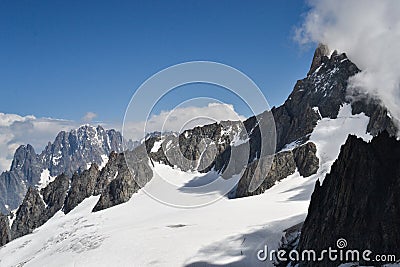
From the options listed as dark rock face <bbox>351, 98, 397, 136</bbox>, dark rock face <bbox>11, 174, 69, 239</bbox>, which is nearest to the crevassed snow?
dark rock face <bbox>351, 98, 397, 136</bbox>

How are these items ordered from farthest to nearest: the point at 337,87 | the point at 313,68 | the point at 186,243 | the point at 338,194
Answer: the point at 313,68
the point at 337,87
the point at 186,243
the point at 338,194

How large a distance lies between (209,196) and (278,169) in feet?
74.7

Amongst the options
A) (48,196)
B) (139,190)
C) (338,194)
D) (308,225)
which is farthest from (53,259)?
(48,196)

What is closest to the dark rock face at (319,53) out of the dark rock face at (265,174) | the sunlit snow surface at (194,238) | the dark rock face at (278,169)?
the dark rock face at (278,169)

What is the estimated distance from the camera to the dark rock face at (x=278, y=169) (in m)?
110

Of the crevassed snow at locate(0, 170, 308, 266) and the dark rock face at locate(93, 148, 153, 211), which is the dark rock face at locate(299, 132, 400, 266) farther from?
the dark rock face at locate(93, 148, 153, 211)

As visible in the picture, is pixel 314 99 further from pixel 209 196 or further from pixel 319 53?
pixel 209 196

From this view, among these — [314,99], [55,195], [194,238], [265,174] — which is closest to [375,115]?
[314,99]

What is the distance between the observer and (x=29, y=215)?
18025cm

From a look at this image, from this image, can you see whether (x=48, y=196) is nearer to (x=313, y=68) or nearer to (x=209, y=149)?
(x=209, y=149)

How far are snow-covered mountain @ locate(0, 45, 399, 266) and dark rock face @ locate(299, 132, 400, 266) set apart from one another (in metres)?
2.20

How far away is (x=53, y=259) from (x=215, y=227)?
25561 millimetres

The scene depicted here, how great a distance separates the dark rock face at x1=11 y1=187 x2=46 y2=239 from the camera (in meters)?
175

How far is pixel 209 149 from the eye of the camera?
190125 mm
